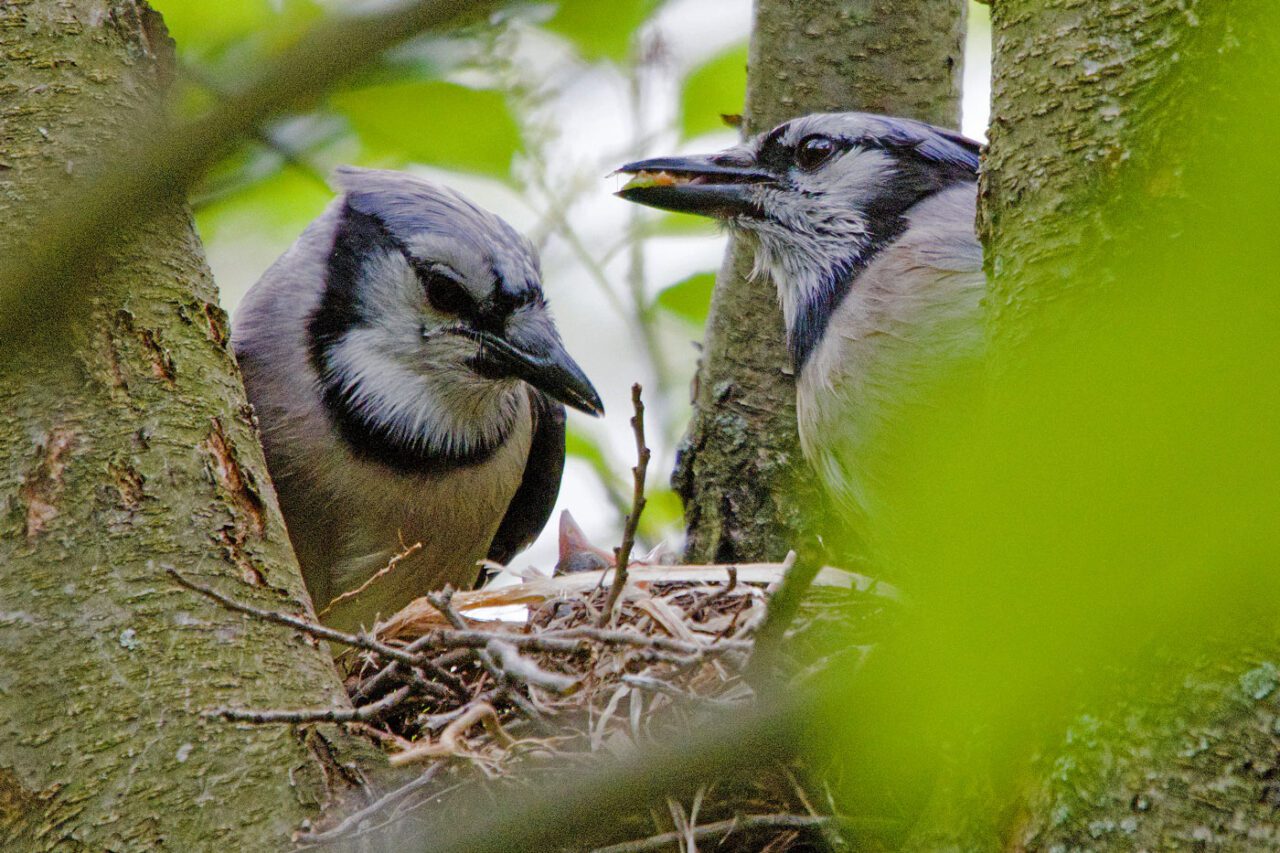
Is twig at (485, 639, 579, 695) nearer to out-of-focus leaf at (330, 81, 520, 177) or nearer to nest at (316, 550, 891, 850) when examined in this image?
nest at (316, 550, 891, 850)

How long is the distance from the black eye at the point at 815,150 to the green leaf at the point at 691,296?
1.78 ft

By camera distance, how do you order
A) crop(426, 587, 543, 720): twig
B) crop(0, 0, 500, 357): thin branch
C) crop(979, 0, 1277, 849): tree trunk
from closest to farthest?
crop(0, 0, 500, 357): thin branch → crop(979, 0, 1277, 849): tree trunk → crop(426, 587, 543, 720): twig

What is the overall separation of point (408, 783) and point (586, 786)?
2.27ft

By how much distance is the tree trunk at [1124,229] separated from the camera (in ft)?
4.49

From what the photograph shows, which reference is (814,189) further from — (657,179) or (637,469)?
(637,469)

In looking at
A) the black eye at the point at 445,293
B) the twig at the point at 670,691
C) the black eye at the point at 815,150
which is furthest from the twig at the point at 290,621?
the black eye at the point at 815,150

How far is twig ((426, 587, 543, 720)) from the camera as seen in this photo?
195cm

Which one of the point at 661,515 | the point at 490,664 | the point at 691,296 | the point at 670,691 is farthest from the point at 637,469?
the point at 661,515

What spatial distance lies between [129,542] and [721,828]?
97cm

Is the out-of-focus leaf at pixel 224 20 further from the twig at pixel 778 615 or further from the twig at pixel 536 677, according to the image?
the twig at pixel 778 615

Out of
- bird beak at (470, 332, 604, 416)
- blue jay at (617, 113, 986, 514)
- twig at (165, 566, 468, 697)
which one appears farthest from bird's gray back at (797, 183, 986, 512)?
twig at (165, 566, 468, 697)

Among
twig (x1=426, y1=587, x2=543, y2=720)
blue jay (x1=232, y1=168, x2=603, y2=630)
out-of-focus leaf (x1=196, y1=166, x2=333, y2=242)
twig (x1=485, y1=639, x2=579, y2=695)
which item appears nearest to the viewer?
twig (x1=485, y1=639, x2=579, y2=695)

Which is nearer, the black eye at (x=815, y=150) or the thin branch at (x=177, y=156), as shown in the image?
the thin branch at (x=177, y=156)

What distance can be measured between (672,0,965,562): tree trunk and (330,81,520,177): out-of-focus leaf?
0.71 meters
